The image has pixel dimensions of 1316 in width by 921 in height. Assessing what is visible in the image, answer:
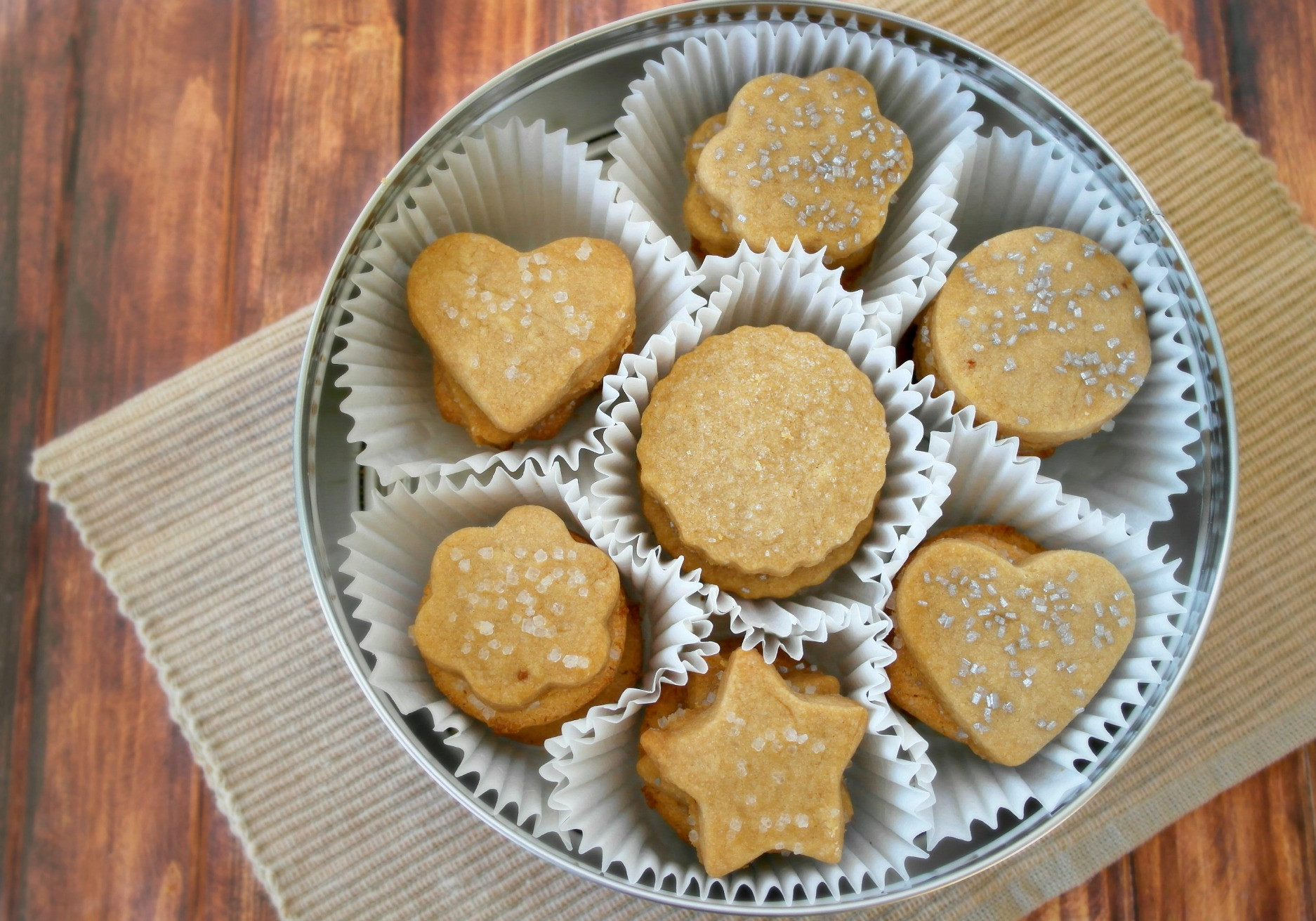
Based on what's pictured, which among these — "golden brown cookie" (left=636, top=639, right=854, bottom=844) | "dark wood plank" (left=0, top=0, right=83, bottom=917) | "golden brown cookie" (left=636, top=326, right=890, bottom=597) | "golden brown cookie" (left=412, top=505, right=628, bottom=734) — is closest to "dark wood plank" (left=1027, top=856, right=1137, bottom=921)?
"golden brown cookie" (left=636, top=639, right=854, bottom=844)

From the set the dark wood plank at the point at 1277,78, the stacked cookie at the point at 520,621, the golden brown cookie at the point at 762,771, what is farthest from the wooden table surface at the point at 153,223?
the golden brown cookie at the point at 762,771

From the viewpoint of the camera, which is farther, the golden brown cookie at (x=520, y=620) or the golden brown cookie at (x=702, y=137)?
the golden brown cookie at (x=702, y=137)

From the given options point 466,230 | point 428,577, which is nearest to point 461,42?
point 466,230

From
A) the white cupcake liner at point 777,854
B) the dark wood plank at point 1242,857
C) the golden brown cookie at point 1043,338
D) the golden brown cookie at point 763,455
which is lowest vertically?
the dark wood plank at point 1242,857

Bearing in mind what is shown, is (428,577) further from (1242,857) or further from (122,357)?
(1242,857)

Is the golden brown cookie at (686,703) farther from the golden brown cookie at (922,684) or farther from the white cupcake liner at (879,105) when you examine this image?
the white cupcake liner at (879,105)

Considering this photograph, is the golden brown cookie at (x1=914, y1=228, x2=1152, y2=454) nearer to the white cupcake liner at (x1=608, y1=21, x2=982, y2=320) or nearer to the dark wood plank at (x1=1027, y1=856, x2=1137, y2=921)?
the white cupcake liner at (x1=608, y1=21, x2=982, y2=320)
